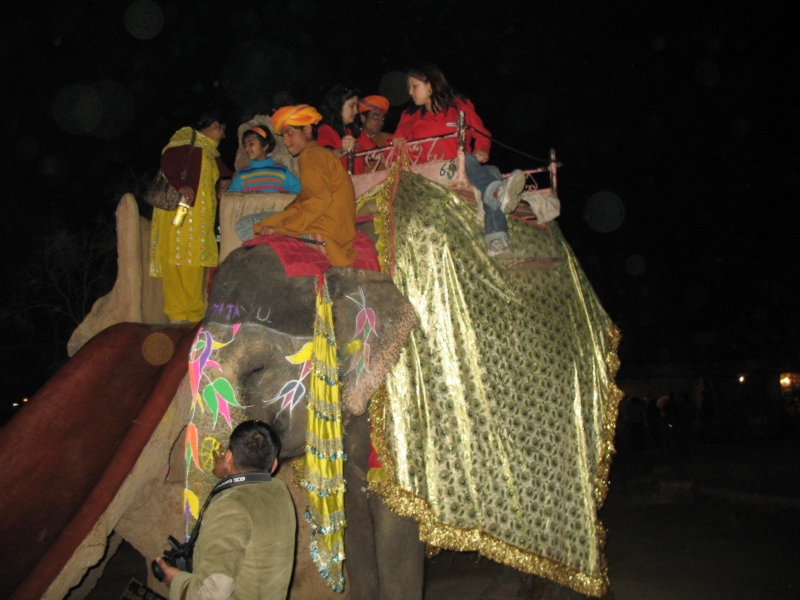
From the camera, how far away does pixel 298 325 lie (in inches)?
121

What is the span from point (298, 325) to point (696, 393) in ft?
90.4

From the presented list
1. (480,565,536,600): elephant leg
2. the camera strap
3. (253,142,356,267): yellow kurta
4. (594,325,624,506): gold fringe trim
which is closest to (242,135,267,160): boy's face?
(253,142,356,267): yellow kurta

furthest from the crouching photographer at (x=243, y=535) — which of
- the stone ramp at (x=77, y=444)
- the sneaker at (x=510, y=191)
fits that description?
the sneaker at (x=510, y=191)

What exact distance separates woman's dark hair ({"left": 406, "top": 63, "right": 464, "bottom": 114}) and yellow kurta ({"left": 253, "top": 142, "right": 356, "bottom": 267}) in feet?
4.21

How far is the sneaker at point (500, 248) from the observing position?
3.81 metres

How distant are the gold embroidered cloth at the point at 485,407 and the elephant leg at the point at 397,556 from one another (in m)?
0.11

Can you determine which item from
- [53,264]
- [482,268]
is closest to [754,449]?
[482,268]

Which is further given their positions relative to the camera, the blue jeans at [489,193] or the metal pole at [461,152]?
the metal pole at [461,152]

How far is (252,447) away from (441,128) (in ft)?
9.29

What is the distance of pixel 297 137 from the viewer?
11.7 feet

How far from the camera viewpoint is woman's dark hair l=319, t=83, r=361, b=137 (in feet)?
15.7

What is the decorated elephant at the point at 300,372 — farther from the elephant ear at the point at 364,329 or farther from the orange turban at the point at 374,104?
the orange turban at the point at 374,104

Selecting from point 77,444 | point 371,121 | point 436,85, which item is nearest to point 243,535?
point 77,444

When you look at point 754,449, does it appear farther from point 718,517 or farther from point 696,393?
point 696,393
